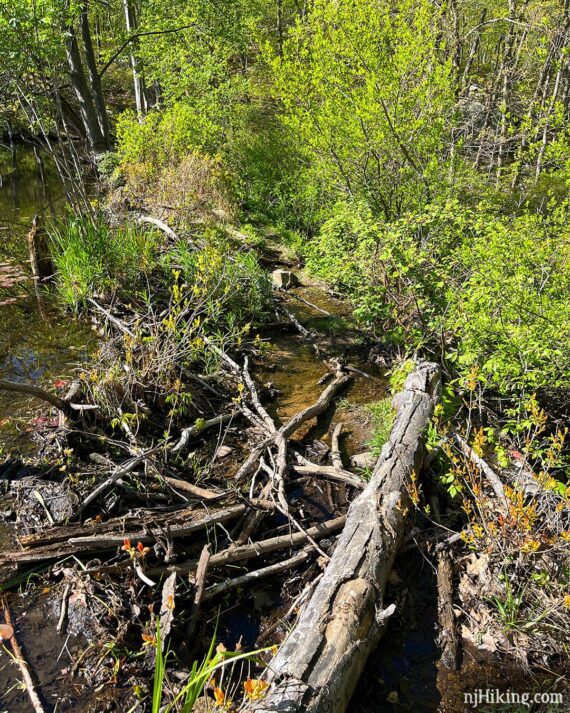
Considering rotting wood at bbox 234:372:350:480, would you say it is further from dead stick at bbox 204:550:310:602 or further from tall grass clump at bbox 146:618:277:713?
tall grass clump at bbox 146:618:277:713

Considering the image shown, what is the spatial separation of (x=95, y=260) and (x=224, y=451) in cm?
407

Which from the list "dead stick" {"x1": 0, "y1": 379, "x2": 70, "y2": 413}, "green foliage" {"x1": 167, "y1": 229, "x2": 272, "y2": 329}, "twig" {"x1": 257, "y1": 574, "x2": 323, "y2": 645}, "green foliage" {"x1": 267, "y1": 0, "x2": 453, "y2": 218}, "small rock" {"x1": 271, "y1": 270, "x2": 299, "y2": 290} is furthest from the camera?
"small rock" {"x1": 271, "y1": 270, "x2": 299, "y2": 290}

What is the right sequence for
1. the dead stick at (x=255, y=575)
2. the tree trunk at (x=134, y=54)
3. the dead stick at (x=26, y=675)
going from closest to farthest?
1. the dead stick at (x=26, y=675)
2. the dead stick at (x=255, y=575)
3. the tree trunk at (x=134, y=54)

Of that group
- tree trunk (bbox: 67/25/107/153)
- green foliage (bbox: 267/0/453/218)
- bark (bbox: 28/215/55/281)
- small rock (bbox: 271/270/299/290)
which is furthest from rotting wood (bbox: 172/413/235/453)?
tree trunk (bbox: 67/25/107/153)

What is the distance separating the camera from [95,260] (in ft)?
24.2

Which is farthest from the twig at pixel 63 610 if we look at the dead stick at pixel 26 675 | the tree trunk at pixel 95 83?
the tree trunk at pixel 95 83

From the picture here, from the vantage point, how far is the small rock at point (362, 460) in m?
4.73

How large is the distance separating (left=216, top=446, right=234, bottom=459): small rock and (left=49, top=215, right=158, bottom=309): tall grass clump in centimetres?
348

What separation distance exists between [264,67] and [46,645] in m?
20.3

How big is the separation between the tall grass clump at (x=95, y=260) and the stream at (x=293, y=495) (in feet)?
1.95

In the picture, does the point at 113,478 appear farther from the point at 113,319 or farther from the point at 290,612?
the point at 113,319

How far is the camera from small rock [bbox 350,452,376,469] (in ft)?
15.5

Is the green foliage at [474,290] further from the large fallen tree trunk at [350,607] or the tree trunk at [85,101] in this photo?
the tree trunk at [85,101]

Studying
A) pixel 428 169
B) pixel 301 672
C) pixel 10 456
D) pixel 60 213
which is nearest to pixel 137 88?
pixel 60 213
